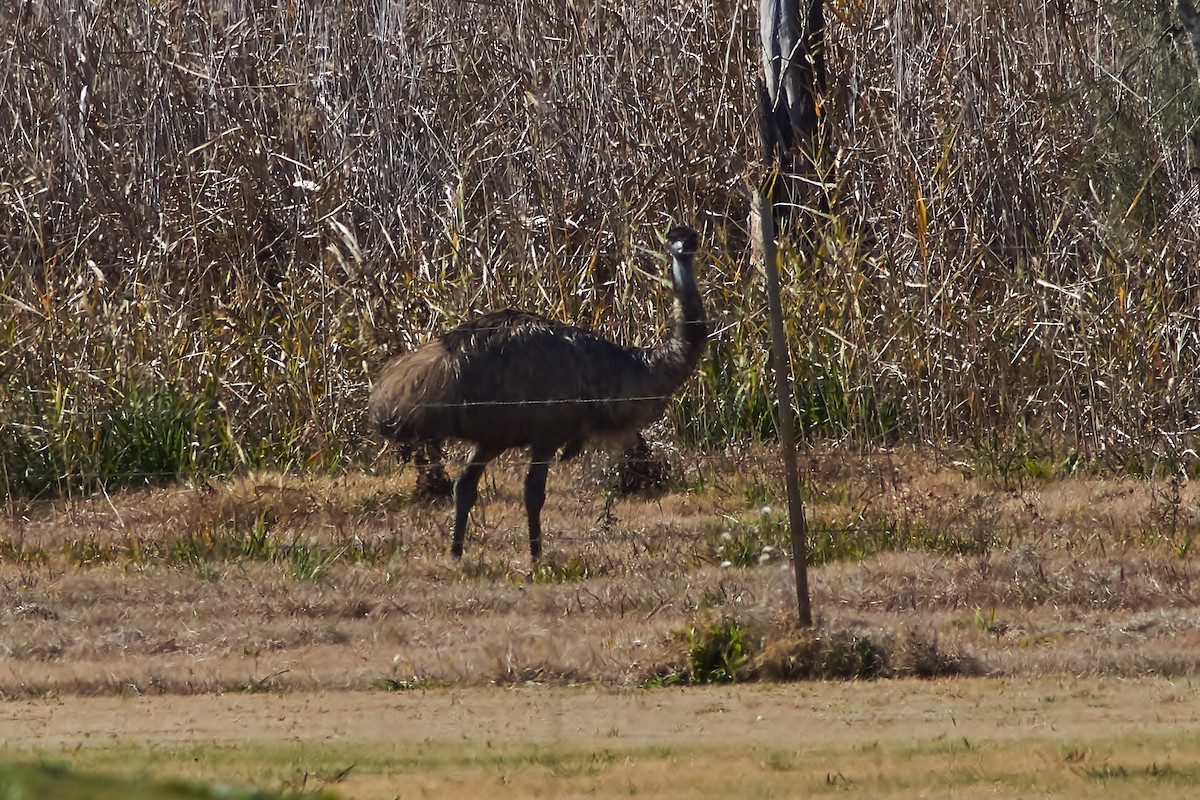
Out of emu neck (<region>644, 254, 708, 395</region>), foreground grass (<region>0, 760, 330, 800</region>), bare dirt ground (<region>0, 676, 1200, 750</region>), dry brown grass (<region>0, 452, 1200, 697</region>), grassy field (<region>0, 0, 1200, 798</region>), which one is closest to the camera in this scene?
foreground grass (<region>0, 760, 330, 800</region>)

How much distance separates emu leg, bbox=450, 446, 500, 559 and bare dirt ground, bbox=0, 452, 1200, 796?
8.9 inches

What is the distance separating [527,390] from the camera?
10.0 meters

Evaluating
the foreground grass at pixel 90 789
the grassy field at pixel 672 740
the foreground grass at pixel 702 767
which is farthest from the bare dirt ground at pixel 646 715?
the foreground grass at pixel 90 789

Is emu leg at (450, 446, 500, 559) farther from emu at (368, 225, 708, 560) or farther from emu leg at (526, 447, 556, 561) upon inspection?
emu leg at (526, 447, 556, 561)

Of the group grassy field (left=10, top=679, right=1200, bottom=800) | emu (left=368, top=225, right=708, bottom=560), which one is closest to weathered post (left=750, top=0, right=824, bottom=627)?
emu (left=368, top=225, right=708, bottom=560)

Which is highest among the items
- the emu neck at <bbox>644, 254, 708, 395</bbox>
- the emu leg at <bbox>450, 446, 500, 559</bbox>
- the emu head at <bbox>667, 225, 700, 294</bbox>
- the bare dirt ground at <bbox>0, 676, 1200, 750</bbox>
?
the emu head at <bbox>667, 225, 700, 294</bbox>

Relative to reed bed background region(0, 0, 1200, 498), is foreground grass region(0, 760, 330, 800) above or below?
below

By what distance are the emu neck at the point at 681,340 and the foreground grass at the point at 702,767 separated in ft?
13.1

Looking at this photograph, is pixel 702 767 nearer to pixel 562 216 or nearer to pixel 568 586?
pixel 568 586

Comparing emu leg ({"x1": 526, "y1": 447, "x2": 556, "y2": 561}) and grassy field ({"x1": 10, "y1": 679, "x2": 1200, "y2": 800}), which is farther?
emu leg ({"x1": 526, "y1": 447, "x2": 556, "y2": 561})

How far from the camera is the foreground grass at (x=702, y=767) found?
5840 millimetres

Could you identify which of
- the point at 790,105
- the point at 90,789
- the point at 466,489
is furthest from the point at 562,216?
the point at 90,789

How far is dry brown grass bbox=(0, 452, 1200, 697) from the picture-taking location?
7.86 meters

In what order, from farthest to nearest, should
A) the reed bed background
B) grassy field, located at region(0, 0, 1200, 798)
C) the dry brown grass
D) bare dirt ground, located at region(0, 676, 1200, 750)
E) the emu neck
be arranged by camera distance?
the reed bed background, the emu neck, the dry brown grass, grassy field, located at region(0, 0, 1200, 798), bare dirt ground, located at region(0, 676, 1200, 750)
